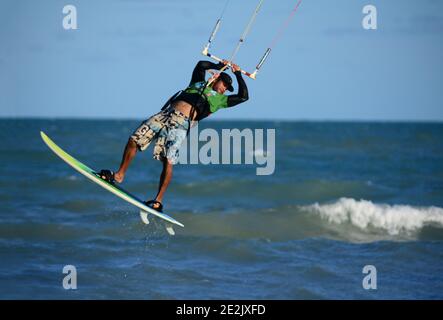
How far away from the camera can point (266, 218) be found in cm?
1808

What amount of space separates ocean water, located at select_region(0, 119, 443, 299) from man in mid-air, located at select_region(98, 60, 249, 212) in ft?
7.69

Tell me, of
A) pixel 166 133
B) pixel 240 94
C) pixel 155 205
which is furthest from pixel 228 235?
pixel 240 94

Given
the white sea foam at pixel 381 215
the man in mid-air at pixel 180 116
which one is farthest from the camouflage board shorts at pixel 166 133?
the white sea foam at pixel 381 215

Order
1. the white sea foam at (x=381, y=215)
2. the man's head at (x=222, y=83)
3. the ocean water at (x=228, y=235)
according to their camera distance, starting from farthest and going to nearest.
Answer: the white sea foam at (x=381, y=215), the ocean water at (x=228, y=235), the man's head at (x=222, y=83)

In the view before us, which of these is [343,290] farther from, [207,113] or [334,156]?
[334,156]

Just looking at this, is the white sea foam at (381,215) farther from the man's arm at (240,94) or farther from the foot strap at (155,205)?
the foot strap at (155,205)

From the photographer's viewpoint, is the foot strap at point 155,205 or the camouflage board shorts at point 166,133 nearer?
the camouflage board shorts at point 166,133

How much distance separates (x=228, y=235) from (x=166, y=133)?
668cm

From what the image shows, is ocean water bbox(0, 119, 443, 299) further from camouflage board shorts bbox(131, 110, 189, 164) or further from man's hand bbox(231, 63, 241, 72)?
man's hand bbox(231, 63, 241, 72)

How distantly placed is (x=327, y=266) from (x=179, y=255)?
2.59 m

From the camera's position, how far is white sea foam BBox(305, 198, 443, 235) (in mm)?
17562

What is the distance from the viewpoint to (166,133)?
974cm

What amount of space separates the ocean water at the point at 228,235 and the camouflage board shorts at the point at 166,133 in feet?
7.93

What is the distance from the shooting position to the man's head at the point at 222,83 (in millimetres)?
9773
